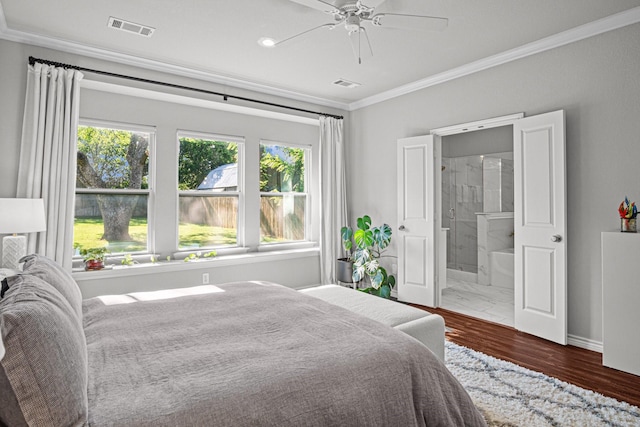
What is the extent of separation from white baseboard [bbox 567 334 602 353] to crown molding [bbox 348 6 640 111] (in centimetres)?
266

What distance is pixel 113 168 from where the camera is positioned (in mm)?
4105

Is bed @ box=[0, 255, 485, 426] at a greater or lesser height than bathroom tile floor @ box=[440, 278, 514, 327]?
greater

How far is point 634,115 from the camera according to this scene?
3025 millimetres

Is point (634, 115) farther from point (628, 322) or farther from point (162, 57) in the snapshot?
point (162, 57)

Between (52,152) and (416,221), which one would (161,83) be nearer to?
(52,152)

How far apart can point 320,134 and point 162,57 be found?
2.25 metres

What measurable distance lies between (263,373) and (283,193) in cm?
419

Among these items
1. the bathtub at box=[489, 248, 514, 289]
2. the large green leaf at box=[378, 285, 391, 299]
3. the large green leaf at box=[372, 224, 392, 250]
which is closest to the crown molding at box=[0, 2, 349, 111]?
the large green leaf at box=[372, 224, 392, 250]

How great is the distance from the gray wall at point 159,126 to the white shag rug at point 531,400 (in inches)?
106

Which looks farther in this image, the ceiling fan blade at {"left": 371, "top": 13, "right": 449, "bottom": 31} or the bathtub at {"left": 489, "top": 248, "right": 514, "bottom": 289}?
the bathtub at {"left": 489, "top": 248, "right": 514, "bottom": 289}

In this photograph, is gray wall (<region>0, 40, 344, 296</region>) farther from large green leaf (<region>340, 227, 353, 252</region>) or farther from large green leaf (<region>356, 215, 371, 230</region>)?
large green leaf (<region>356, 215, 371, 230</region>)

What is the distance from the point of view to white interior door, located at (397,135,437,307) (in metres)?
4.51

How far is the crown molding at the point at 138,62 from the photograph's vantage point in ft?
10.8

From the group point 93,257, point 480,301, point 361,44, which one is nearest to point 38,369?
point 93,257
